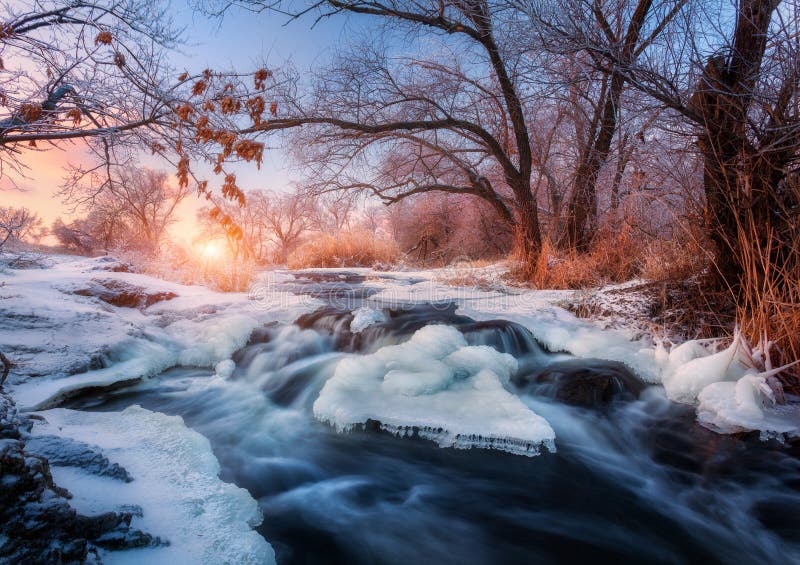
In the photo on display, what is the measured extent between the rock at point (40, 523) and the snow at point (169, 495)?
0.17 ft

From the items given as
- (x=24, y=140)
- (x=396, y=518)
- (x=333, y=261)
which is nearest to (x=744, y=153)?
(x=396, y=518)

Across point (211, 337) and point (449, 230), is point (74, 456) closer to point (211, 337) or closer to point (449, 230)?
point (211, 337)

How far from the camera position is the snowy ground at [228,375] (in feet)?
5.06

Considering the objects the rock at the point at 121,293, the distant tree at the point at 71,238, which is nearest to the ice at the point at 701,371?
the rock at the point at 121,293

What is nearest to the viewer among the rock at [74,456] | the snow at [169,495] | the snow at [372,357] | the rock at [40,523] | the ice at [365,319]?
the rock at [40,523]

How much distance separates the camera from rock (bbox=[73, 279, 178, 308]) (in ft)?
14.9

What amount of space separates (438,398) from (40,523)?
78.7 inches

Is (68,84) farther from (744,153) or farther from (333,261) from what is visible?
(333,261)

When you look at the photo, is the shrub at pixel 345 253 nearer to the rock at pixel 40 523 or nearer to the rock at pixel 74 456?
the rock at pixel 74 456

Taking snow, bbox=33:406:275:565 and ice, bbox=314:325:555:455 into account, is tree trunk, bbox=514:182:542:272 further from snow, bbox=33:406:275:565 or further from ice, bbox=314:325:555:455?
snow, bbox=33:406:275:565

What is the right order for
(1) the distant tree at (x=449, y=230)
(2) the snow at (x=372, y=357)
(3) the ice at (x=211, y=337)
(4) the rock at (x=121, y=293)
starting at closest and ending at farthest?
(2) the snow at (x=372, y=357) < (3) the ice at (x=211, y=337) < (4) the rock at (x=121, y=293) < (1) the distant tree at (x=449, y=230)

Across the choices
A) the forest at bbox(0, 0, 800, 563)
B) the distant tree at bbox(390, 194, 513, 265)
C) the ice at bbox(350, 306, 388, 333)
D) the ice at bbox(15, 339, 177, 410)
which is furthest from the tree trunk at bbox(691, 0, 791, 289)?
the distant tree at bbox(390, 194, 513, 265)

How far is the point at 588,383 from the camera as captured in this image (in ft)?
9.91

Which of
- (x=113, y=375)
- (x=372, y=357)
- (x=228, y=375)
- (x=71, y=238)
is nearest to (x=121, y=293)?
(x=113, y=375)
